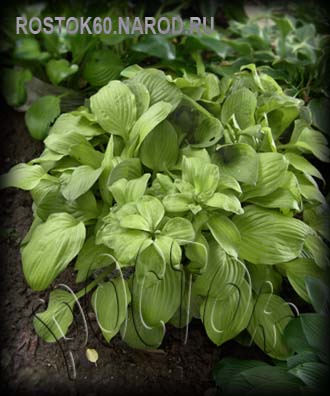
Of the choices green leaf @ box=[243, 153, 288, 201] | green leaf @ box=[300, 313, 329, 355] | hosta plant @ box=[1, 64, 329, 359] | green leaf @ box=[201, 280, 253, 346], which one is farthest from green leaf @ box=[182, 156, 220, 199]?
green leaf @ box=[300, 313, 329, 355]

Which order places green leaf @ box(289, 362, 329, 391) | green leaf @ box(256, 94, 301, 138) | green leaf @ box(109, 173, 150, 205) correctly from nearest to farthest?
green leaf @ box(289, 362, 329, 391) → green leaf @ box(109, 173, 150, 205) → green leaf @ box(256, 94, 301, 138)

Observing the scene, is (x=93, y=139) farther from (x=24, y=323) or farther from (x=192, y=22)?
(x=192, y=22)

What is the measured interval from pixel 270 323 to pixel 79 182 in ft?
1.62

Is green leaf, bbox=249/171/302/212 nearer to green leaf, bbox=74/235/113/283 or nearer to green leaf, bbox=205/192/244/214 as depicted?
green leaf, bbox=205/192/244/214

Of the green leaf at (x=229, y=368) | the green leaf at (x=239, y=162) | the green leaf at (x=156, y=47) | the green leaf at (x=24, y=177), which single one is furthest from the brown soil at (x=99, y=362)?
the green leaf at (x=156, y=47)

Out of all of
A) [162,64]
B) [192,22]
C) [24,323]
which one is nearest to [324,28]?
[192,22]

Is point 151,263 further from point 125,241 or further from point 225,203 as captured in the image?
point 225,203

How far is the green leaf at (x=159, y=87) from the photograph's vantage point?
1237 mm

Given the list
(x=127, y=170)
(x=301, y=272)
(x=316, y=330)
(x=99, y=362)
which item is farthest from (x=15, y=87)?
(x=316, y=330)

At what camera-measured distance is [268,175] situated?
45.3 inches

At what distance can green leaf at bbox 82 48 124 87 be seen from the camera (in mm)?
1647

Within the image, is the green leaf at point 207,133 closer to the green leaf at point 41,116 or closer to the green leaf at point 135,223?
the green leaf at point 135,223

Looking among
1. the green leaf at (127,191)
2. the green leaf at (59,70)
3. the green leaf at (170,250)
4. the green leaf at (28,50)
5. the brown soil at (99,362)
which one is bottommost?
the brown soil at (99,362)

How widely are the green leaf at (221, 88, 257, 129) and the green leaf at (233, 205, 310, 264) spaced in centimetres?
24
